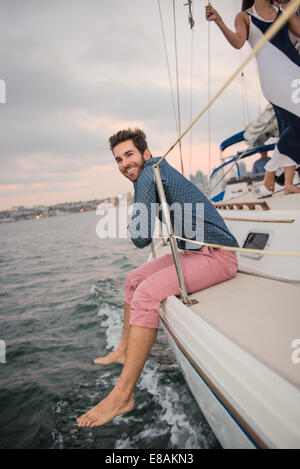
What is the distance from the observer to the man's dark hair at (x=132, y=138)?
181 centimetres

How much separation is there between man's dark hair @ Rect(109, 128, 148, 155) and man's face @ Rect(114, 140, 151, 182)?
3cm

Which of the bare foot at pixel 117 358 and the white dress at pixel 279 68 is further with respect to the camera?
the bare foot at pixel 117 358

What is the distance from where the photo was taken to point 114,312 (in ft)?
13.9

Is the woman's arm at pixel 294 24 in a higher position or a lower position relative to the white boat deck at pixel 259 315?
higher

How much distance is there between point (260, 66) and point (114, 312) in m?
4.07

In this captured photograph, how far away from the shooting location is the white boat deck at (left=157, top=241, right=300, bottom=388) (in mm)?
894

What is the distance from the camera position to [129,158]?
181 cm
